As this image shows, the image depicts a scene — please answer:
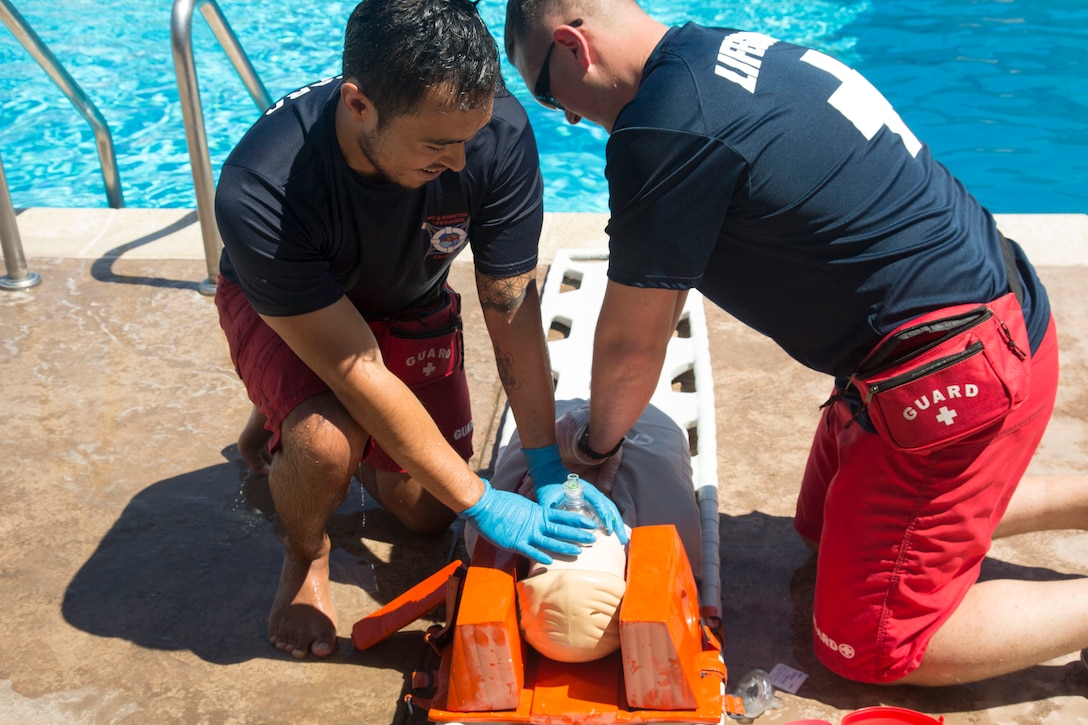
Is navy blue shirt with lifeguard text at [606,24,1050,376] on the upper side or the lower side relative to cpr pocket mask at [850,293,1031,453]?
upper

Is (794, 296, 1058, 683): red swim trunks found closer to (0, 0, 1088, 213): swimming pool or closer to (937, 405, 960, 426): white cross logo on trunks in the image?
(937, 405, 960, 426): white cross logo on trunks

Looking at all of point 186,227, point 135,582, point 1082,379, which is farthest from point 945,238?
point 186,227

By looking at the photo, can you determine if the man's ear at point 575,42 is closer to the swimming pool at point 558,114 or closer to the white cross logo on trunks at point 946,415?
the white cross logo on trunks at point 946,415

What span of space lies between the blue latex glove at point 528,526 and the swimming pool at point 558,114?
497cm

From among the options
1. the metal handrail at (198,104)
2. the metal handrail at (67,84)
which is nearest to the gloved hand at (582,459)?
the metal handrail at (198,104)

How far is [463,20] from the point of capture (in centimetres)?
204

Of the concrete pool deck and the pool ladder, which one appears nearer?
the concrete pool deck

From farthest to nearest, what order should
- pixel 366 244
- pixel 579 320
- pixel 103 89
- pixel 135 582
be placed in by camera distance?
1. pixel 103 89
2. pixel 579 320
3. pixel 135 582
4. pixel 366 244

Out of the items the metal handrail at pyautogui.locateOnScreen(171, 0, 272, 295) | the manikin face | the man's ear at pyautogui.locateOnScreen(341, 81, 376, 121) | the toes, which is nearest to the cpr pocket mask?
the manikin face

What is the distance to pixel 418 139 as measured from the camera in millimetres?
2064

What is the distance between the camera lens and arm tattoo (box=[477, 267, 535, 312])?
253cm

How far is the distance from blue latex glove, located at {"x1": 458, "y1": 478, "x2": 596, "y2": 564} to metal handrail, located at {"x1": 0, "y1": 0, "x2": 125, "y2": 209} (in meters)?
3.12

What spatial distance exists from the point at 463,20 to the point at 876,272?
100cm

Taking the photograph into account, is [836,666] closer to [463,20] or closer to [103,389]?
[463,20]
